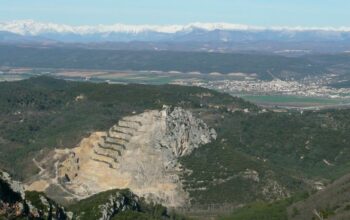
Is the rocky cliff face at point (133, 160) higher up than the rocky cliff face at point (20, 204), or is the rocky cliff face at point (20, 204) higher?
the rocky cliff face at point (20, 204)

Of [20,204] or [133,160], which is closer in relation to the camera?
[20,204]

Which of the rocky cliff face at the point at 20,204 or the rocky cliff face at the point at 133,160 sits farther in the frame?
the rocky cliff face at the point at 133,160

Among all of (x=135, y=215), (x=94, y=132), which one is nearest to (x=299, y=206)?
(x=135, y=215)

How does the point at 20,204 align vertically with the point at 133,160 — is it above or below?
above

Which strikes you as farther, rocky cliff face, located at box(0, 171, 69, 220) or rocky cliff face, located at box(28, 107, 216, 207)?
rocky cliff face, located at box(28, 107, 216, 207)

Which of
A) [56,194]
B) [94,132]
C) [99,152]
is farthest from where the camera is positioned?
[94,132]

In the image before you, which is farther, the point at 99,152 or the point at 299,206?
the point at 99,152

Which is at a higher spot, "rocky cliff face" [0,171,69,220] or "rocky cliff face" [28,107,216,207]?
"rocky cliff face" [0,171,69,220]

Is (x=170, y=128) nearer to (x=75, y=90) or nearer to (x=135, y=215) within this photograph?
(x=135, y=215)
